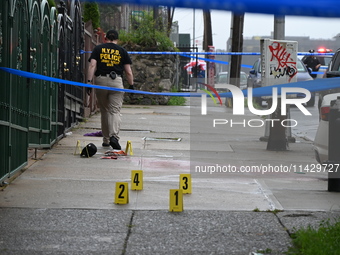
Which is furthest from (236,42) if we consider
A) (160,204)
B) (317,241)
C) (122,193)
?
(317,241)

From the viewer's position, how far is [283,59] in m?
12.6

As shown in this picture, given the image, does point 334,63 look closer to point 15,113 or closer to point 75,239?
point 15,113

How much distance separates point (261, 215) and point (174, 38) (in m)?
39.7

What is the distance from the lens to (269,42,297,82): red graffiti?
12.5 m

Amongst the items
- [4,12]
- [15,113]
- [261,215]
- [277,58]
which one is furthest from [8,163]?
[277,58]

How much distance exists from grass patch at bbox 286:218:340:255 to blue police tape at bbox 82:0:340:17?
2.45 meters

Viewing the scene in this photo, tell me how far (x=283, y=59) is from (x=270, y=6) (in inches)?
376

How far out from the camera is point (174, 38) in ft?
151

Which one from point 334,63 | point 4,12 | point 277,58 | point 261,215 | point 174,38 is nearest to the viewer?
point 261,215

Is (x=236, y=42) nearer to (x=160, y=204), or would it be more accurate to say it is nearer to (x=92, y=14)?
(x=92, y=14)

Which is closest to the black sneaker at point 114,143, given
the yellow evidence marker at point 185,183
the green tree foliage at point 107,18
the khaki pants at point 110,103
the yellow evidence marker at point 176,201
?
the khaki pants at point 110,103

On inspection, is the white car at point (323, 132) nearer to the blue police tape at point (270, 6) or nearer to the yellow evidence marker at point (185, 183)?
the yellow evidence marker at point (185, 183)

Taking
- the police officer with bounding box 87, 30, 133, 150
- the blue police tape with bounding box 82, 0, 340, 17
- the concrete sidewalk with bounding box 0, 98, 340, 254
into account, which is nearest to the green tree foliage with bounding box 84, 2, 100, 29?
the concrete sidewalk with bounding box 0, 98, 340, 254

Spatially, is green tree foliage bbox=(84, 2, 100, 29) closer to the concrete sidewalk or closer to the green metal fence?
the green metal fence
